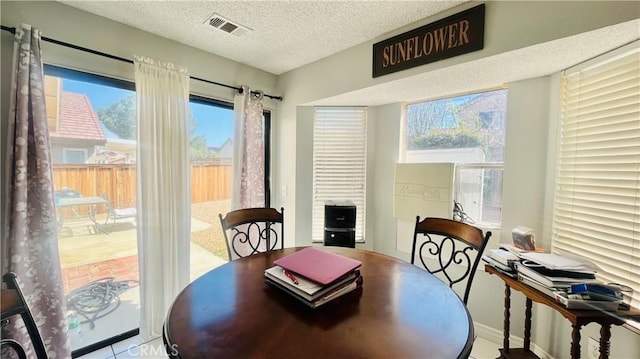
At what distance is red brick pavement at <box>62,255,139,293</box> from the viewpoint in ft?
6.04

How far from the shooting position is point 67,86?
177 cm

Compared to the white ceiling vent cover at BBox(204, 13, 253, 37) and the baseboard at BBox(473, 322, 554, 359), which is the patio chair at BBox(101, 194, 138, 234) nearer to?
the white ceiling vent cover at BBox(204, 13, 253, 37)

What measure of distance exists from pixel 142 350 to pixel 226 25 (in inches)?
97.1

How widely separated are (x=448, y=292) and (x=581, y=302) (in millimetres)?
690

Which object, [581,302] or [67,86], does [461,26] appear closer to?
[581,302]

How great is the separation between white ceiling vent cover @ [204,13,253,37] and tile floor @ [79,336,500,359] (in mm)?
2398

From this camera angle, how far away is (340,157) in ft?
9.39

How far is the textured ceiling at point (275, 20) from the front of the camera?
1.66 meters

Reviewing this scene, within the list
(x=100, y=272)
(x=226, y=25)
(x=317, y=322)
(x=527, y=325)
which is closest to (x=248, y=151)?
(x=226, y=25)

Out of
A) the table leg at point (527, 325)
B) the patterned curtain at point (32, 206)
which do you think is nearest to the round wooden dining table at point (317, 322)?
the table leg at point (527, 325)

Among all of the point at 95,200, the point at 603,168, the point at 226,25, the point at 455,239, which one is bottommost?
the point at 455,239

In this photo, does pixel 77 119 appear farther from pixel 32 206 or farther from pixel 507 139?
pixel 507 139

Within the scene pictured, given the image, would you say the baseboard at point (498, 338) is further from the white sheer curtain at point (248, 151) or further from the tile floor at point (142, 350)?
the white sheer curtain at point (248, 151)

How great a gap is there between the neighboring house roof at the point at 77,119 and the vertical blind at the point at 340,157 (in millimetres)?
1871
